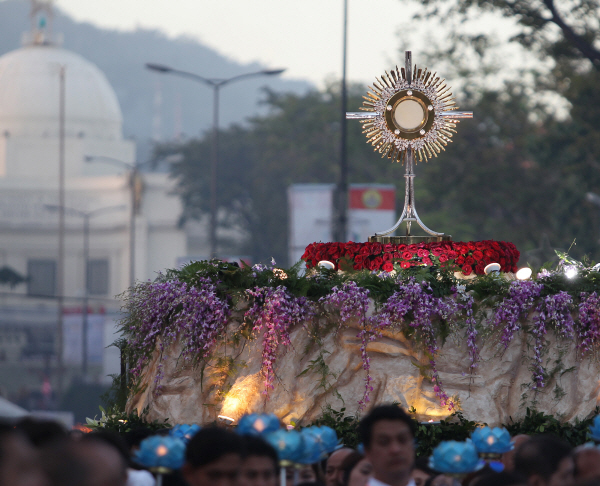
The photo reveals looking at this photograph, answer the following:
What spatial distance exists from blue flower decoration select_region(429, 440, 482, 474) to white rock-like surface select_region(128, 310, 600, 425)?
4163 millimetres

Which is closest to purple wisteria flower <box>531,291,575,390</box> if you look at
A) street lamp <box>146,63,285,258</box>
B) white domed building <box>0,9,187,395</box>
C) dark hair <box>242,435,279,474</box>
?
dark hair <box>242,435,279,474</box>

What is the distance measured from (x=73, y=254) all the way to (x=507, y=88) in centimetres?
4034

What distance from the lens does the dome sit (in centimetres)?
7144

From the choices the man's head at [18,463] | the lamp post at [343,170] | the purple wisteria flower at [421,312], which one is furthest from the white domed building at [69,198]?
the man's head at [18,463]

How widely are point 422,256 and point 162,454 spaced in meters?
5.51

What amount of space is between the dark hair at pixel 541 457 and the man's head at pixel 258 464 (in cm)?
141

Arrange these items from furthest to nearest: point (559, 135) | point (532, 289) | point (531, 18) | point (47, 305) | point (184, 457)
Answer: point (47, 305) → point (559, 135) → point (531, 18) → point (532, 289) → point (184, 457)

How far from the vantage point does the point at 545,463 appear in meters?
5.39

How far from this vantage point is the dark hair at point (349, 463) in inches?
250

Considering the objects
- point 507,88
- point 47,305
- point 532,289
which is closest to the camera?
point 532,289

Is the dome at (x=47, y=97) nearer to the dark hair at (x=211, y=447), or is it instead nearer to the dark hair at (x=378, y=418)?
the dark hair at (x=378, y=418)

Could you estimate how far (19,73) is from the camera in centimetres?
7212

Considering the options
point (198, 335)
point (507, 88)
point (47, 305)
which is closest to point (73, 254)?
point (47, 305)

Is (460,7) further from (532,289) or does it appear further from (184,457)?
(184,457)
